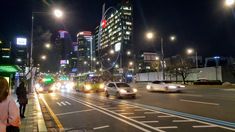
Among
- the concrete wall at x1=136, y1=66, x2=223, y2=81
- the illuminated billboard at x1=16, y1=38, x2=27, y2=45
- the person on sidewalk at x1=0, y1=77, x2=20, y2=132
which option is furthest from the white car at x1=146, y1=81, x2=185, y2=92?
the person on sidewalk at x1=0, y1=77, x2=20, y2=132

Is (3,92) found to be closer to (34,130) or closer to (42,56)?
(34,130)

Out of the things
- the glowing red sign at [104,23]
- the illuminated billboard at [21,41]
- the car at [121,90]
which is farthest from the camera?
the glowing red sign at [104,23]

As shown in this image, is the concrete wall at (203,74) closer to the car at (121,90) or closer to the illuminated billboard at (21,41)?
the illuminated billboard at (21,41)

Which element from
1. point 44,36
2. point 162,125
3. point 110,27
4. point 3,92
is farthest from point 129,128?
point 110,27

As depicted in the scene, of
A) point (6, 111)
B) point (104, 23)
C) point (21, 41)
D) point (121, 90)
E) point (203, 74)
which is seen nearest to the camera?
point (6, 111)

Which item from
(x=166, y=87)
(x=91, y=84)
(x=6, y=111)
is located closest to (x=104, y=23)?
(x=91, y=84)

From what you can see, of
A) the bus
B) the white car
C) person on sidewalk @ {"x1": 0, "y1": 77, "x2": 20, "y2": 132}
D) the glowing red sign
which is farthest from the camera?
the glowing red sign

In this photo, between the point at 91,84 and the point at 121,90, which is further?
the point at 91,84

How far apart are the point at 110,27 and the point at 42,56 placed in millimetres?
144990

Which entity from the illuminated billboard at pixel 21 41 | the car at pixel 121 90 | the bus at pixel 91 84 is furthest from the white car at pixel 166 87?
the illuminated billboard at pixel 21 41

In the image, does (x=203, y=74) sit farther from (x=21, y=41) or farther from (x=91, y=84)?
(x=21, y=41)

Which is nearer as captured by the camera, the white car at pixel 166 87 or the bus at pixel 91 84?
the white car at pixel 166 87

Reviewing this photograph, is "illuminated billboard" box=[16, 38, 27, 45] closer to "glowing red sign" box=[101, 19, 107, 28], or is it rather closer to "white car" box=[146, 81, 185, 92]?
"white car" box=[146, 81, 185, 92]

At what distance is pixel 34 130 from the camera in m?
10.0
